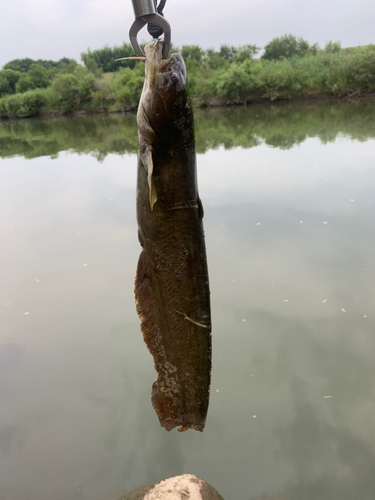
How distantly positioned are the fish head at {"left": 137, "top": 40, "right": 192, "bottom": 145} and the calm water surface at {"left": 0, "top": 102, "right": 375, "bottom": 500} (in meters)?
3.18

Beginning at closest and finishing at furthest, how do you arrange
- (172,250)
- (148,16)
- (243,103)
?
(148,16)
(172,250)
(243,103)

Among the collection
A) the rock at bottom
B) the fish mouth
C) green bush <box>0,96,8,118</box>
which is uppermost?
green bush <box>0,96,8,118</box>

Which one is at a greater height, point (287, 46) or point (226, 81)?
point (287, 46)

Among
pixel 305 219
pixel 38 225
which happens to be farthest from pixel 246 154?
pixel 38 225

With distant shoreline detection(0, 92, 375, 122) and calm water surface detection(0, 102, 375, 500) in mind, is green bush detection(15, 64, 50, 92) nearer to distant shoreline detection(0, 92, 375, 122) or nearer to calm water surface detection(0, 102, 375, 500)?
distant shoreline detection(0, 92, 375, 122)

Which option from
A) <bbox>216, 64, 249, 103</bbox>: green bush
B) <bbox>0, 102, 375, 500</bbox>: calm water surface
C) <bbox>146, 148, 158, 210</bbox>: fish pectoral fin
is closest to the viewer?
<bbox>146, 148, 158, 210</bbox>: fish pectoral fin

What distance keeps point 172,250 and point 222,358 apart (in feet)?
9.77

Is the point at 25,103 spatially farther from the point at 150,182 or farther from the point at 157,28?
the point at 150,182

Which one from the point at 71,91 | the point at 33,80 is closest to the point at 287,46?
the point at 71,91

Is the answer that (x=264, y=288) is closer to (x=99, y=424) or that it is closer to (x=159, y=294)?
(x=99, y=424)

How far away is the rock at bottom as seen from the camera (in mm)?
2801

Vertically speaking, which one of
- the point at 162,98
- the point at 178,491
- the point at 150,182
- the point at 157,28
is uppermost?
the point at 157,28

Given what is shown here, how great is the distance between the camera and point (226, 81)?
43.0 meters

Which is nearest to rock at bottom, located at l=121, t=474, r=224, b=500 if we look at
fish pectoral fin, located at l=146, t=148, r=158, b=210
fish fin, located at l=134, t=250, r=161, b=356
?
fish fin, located at l=134, t=250, r=161, b=356
